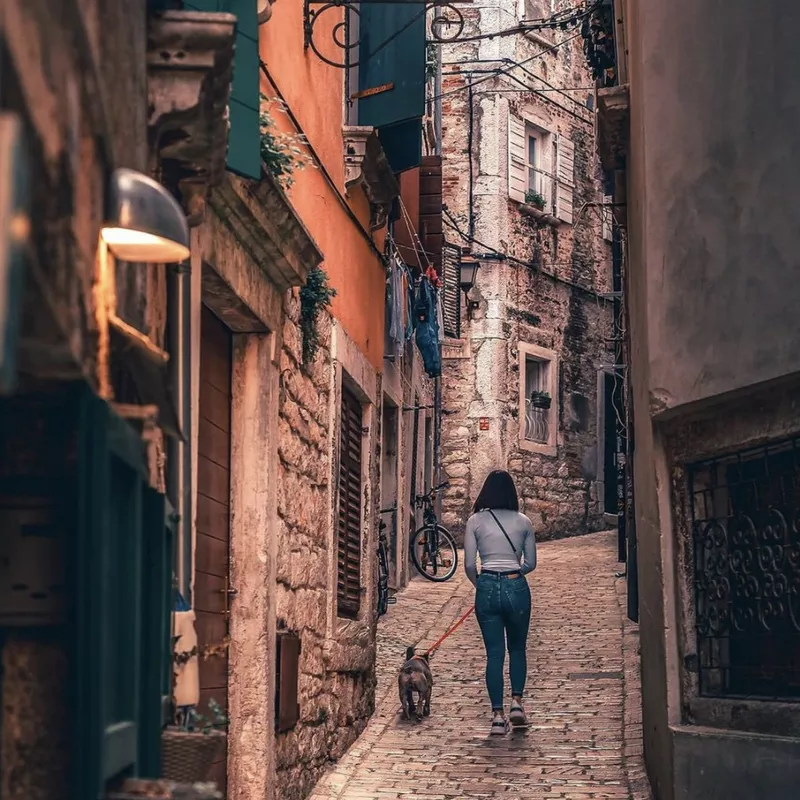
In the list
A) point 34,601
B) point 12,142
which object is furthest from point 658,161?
point 12,142

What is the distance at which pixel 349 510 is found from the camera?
10.1 meters

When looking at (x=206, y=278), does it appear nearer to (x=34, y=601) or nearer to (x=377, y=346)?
(x=34, y=601)

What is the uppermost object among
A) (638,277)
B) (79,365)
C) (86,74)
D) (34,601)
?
(638,277)

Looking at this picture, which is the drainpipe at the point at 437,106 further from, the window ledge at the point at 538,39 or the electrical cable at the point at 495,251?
the window ledge at the point at 538,39

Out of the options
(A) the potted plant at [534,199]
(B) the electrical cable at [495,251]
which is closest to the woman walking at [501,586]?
(B) the electrical cable at [495,251]

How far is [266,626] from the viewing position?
6.99 meters

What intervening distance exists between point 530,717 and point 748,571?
4037 millimetres

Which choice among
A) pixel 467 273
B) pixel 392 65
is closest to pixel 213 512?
pixel 392 65

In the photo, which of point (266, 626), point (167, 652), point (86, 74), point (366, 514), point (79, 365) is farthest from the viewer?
point (366, 514)

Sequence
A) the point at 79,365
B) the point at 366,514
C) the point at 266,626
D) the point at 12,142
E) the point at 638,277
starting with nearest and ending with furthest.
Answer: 1. the point at 12,142
2. the point at 79,365
3. the point at 266,626
4. the point at 638,277
5. the point at 366,514

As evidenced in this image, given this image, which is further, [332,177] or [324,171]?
[332,177]

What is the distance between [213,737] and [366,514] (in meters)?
6.00

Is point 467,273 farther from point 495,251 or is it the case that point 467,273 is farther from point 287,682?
point 287,682

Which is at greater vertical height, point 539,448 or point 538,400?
point 538,400
